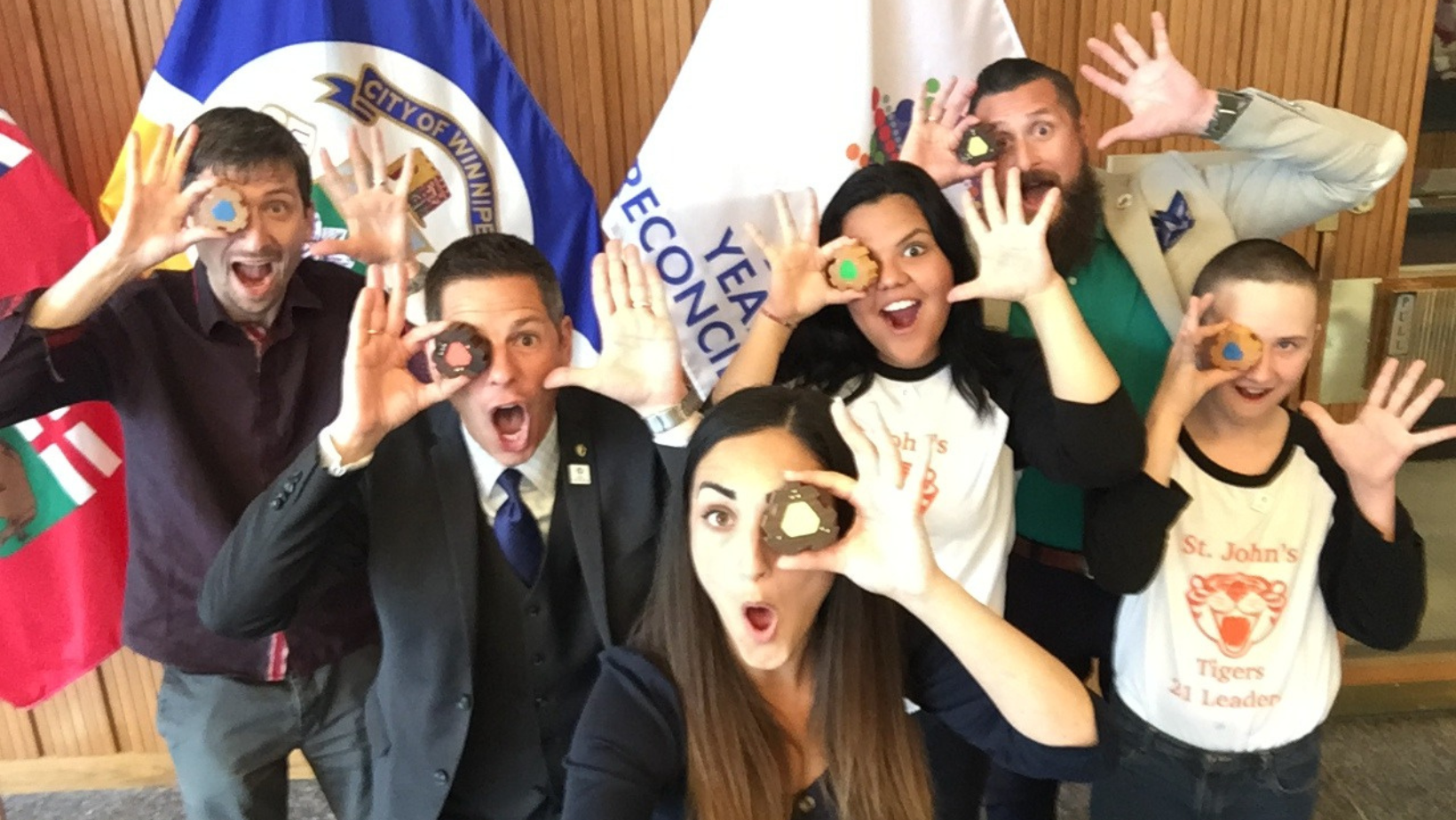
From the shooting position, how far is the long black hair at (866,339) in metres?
1.66

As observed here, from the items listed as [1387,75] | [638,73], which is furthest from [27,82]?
[1387,75]

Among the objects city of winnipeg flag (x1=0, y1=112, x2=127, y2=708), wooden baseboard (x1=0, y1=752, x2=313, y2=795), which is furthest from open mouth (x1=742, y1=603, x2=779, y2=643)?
wooden baseboard (x1=0, y1=752, x2=313, y2=795)

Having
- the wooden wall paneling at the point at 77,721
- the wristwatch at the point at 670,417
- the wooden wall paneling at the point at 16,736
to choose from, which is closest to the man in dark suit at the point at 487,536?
the wristwatch at the point at 670,417

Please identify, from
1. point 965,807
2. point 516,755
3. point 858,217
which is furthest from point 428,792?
point 858,217

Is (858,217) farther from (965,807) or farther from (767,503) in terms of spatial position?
(965,807)

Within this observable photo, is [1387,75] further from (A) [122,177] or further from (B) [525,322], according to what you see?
(A) [122,177]

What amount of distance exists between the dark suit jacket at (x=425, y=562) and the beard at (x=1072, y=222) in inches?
30.4

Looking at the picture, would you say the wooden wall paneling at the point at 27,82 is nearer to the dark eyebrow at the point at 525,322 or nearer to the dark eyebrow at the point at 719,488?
the dark eyebrow at the point at 525,322

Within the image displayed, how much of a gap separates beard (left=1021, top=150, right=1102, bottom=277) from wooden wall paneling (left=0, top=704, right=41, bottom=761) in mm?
2586

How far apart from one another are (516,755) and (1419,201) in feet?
7.81

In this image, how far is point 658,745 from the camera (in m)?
1.21

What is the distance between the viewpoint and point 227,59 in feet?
6.69

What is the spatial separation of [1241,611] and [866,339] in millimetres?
673

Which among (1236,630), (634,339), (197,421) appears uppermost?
(634,339)
